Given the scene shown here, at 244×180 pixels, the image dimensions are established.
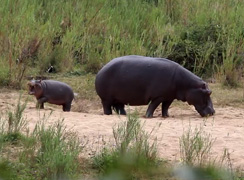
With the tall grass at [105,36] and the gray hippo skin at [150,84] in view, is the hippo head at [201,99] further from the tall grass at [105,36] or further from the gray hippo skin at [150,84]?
the tall grass at [105,36]

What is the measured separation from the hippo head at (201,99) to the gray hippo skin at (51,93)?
1.64m

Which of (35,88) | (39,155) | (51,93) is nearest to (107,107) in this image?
(51,93)

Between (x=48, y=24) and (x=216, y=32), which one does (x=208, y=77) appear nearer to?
(x=216, y=32)

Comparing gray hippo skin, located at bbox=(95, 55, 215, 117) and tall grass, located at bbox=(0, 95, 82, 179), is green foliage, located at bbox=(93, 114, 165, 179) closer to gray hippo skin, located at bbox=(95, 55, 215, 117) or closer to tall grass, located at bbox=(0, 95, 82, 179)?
tall grass, located at bbox=(0, 95, 82, 179)

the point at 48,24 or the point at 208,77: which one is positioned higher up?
the point at 48,24

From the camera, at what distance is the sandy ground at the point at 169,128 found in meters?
6.14

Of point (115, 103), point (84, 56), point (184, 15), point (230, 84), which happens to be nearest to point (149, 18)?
point (184, 15)

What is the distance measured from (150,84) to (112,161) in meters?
3.04

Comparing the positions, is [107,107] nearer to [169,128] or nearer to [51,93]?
[51,93]

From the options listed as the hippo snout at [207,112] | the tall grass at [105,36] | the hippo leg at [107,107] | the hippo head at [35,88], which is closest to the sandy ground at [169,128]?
the hippo snout at [207,112]

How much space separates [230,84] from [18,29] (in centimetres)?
356

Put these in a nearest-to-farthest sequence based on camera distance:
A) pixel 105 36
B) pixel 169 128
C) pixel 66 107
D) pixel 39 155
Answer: pixel 39 155 < pixel 169 128 < pixel 66 107 < pixel 105 36

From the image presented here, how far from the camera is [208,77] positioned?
11.5m

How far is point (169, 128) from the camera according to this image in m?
7.21
